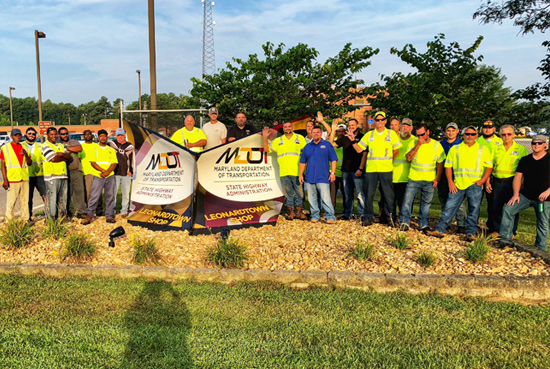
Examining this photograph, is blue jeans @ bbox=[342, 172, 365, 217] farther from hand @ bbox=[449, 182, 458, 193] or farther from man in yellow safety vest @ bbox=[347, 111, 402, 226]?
hand @ bbox=[449, 182, 458, 193]

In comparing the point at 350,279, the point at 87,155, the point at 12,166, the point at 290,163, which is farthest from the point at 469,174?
the point at 12,166

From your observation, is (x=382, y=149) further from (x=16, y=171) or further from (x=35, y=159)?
(x=16, y=171)

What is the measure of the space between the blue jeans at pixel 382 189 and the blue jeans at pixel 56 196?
592 centimetres

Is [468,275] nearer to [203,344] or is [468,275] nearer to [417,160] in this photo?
[417,160]

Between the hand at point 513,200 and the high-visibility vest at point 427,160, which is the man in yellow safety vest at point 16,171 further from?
the hand at point 513,200

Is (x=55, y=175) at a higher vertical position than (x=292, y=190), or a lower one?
higher

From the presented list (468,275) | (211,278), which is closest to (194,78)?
(211,278)

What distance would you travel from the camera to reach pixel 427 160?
6.94m

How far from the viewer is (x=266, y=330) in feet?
12.6

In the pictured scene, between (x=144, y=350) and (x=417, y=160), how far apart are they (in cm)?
536

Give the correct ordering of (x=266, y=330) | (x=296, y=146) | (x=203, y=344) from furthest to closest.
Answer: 1. (x=296, y=146)
2. (x=266, y=330)
3. (x=203, y=344)

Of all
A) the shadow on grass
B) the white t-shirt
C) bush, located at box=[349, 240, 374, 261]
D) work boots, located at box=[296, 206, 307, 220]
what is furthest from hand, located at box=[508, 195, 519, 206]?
the white t-shirt

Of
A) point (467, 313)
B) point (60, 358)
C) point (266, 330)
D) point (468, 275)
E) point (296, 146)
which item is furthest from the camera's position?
point (296, 146)

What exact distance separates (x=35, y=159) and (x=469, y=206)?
830 centimetres
